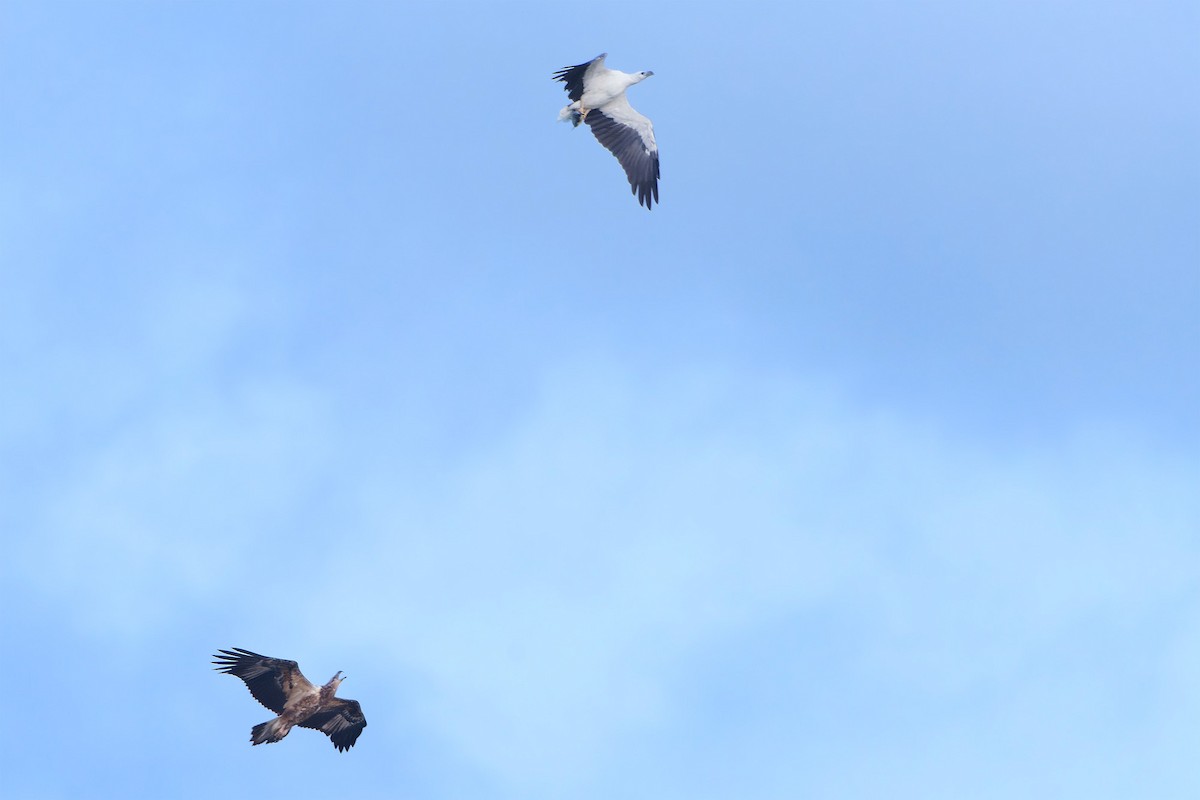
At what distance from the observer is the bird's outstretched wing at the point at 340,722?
130 feet

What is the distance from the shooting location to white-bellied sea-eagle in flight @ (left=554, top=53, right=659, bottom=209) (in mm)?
42469

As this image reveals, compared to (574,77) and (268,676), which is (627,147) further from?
(268,676)

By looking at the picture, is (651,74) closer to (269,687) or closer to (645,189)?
(645,189)

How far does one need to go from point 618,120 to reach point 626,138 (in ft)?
2.13

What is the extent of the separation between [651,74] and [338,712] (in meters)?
Result: 22.7

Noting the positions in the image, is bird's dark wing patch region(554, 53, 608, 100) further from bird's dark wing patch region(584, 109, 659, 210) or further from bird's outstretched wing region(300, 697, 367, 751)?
bird's outstretched wing region(300, 697, 367, 751)

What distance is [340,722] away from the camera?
40125 mm

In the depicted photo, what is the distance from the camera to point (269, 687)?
129 feet

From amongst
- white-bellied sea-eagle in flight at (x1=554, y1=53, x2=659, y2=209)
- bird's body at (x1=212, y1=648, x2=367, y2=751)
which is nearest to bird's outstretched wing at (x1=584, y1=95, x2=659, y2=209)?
white-bellied sea-eagle in flight at (x1=554, y1=53, x2=659, y2=209)

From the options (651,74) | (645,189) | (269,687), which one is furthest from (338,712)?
(651,74)

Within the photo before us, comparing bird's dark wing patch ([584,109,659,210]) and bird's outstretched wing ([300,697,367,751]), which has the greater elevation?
bird's dark wing patch ([584,109,659,210])

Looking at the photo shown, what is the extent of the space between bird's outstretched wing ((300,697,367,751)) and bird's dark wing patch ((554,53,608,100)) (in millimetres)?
19868

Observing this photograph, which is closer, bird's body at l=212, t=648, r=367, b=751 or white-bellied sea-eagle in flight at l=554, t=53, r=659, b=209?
bird's body at l=212, t=648, r=367, b=751

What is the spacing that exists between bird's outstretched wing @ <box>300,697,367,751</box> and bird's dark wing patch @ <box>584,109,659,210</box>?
60.3 ft
